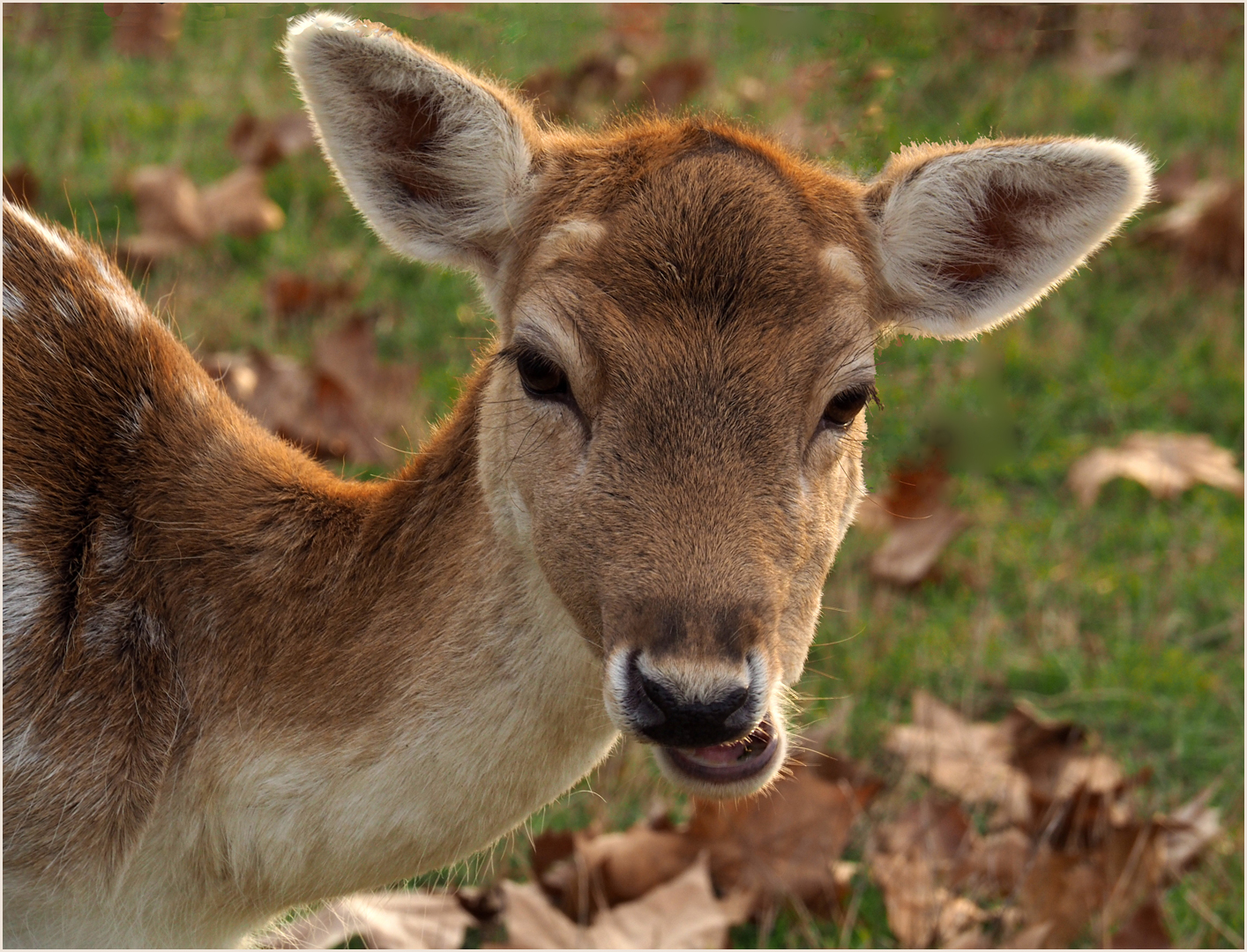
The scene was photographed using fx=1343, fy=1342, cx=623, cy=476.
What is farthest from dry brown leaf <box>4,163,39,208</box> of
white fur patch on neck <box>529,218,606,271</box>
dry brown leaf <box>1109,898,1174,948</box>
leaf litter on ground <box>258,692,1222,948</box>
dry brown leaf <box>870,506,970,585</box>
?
dry brown leaf <box>1109,898,1174,948</box>

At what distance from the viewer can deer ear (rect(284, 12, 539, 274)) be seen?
10.5 feet

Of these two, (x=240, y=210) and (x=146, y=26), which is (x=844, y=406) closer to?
(x=240, y=210)

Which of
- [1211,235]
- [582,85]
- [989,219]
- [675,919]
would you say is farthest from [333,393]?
[1211,235]

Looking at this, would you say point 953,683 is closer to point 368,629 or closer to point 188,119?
point 368,629

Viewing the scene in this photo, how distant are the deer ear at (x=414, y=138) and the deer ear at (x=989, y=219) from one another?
96 centimetres

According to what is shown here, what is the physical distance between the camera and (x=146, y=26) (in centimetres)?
Result: 769

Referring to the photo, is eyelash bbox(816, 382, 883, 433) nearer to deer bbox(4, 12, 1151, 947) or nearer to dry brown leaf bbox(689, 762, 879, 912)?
deer bbox(4, 12, 1151, 947)

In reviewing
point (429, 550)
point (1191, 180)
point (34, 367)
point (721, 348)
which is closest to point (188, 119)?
point (34, 367)

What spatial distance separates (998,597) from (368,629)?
10.8 feet

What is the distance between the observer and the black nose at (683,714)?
2.60m

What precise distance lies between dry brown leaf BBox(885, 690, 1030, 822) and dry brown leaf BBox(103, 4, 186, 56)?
5654 millimetres

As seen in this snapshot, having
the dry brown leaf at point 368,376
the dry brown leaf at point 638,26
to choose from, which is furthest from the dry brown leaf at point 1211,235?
the dry brown leaf at point 368,376

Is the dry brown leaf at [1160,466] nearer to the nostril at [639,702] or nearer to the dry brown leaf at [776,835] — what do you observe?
the dry brown leaf at [776,835]

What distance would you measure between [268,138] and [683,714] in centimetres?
540
